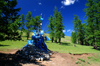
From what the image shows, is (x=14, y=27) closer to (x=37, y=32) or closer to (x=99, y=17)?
(x=37, y=32)

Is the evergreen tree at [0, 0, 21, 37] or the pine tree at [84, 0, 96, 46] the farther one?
the pine tree at [84, 0, 96, 46]

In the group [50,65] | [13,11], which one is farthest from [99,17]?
[13,11]

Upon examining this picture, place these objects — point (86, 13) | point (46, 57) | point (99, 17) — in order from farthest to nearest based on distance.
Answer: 1. point (86, 13)
2. point (99, 17)
3. point (46, 57)

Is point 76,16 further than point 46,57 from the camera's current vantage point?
Yes

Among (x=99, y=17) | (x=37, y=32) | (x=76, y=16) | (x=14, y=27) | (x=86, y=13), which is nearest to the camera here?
(x=14, y=27)

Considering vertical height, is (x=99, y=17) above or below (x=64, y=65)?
above

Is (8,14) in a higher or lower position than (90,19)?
lower

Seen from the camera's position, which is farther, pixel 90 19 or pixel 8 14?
pixel 90 19

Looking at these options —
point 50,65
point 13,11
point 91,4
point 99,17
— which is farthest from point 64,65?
point 91,4

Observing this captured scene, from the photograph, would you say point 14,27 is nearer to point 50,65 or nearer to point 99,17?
point 50,65

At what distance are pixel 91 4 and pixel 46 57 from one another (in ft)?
77.1

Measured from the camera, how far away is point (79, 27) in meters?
33.6

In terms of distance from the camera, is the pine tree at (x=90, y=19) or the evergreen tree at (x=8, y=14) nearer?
the evergreen tree at (x=8, y=14)

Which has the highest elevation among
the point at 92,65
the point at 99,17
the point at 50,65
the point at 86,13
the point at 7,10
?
the point at 86,13
